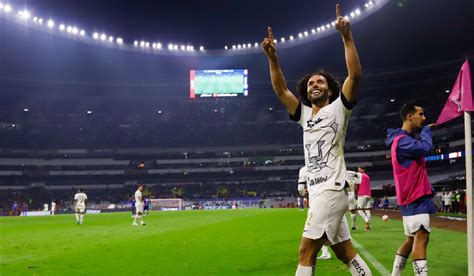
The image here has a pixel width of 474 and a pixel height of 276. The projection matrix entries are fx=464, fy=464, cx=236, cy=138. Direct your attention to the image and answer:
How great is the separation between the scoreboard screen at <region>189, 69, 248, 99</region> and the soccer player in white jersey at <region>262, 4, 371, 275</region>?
51.6m

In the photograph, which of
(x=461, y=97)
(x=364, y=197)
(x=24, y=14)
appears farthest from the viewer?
(x=24, y=14)

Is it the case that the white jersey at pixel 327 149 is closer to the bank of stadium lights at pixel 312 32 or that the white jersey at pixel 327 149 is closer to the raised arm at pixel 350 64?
the raised arm at pixel 350 64

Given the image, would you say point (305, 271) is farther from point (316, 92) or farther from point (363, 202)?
point (363, 202)

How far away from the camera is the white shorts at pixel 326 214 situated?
404cm

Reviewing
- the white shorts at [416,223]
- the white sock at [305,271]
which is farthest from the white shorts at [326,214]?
the white shorts at [416,223]

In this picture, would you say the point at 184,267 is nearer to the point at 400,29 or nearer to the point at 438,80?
the point at 400,29

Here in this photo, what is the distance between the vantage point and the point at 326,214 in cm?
404

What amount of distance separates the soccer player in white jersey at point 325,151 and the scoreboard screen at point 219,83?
51.6 metres

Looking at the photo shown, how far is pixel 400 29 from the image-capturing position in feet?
171

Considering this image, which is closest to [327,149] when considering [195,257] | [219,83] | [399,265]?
[399,265]

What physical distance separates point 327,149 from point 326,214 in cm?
59

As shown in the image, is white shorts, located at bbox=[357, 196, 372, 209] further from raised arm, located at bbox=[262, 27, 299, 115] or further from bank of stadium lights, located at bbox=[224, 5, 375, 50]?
bank of stadium lights, located at bbox=[224, 5, 375, 50]

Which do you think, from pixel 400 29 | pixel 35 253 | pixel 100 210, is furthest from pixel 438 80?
pixel 35 253

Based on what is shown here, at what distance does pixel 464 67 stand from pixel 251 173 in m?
75.2
